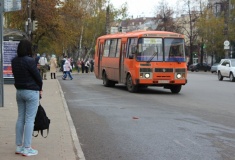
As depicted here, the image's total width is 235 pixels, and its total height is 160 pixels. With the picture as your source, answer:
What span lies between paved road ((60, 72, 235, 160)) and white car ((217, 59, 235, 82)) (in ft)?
51.4

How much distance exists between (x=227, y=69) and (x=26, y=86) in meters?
27.0

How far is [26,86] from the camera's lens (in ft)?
21.7

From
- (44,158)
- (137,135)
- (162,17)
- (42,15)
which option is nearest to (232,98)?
(137,135)

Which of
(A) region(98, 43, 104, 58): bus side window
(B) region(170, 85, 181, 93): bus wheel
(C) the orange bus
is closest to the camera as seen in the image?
(C) the orange bus

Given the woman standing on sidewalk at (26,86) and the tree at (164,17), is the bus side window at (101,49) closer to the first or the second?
the woman standing on sidewalk at (26,86)

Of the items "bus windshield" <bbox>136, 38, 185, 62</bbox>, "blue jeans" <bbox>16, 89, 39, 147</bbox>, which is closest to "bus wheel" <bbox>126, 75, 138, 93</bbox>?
"bus windshield" <bbox>136, 38, 185, 62</bbox>

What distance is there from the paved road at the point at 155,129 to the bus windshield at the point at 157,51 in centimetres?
334

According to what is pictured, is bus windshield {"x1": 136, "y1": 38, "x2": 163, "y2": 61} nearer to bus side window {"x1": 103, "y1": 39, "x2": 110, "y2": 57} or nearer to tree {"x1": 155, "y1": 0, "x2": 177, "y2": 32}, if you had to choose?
bus side window {"x1": 103, "y1": 39, "x2": 110, "y2": 57}

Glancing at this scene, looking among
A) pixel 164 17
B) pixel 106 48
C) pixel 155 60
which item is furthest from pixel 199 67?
pixel 155 60

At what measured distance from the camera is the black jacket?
662 cm

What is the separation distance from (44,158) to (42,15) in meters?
35.1

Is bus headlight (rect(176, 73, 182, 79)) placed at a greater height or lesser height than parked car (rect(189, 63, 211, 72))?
greater

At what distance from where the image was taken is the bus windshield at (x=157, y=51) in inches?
754

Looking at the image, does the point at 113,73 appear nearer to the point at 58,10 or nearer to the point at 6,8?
the point at 6,8
